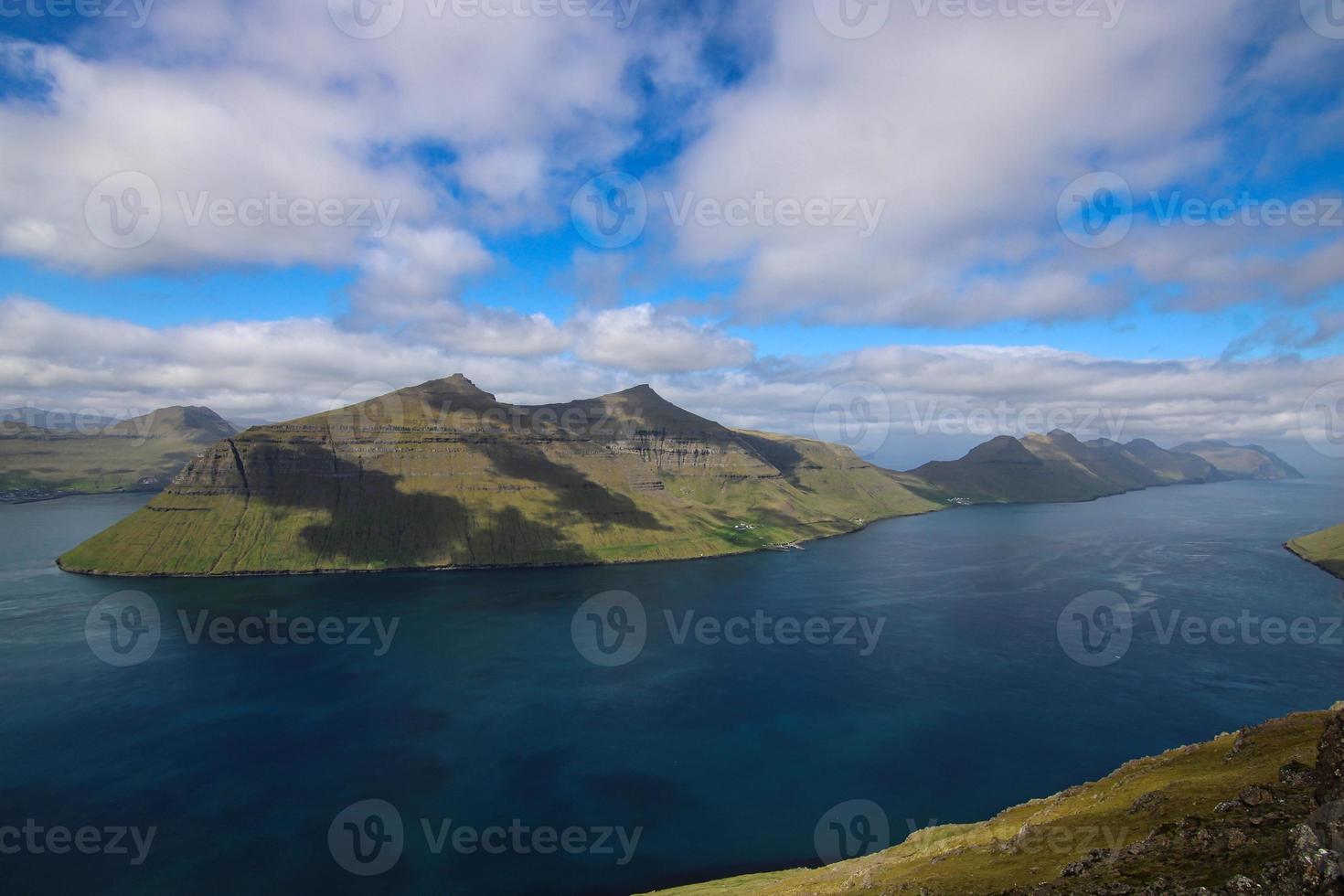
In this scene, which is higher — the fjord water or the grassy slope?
the grassy slope

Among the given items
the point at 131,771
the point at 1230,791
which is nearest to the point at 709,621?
the point at 131,771

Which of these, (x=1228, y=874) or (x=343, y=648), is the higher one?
(x=1228, y=874)

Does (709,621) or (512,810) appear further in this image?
(709,621)

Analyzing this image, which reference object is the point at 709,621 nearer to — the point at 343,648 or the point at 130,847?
the point at 343,648

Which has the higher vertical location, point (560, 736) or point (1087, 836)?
point (1087, 836)

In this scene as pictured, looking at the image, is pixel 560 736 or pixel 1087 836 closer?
pixel 1087 836
